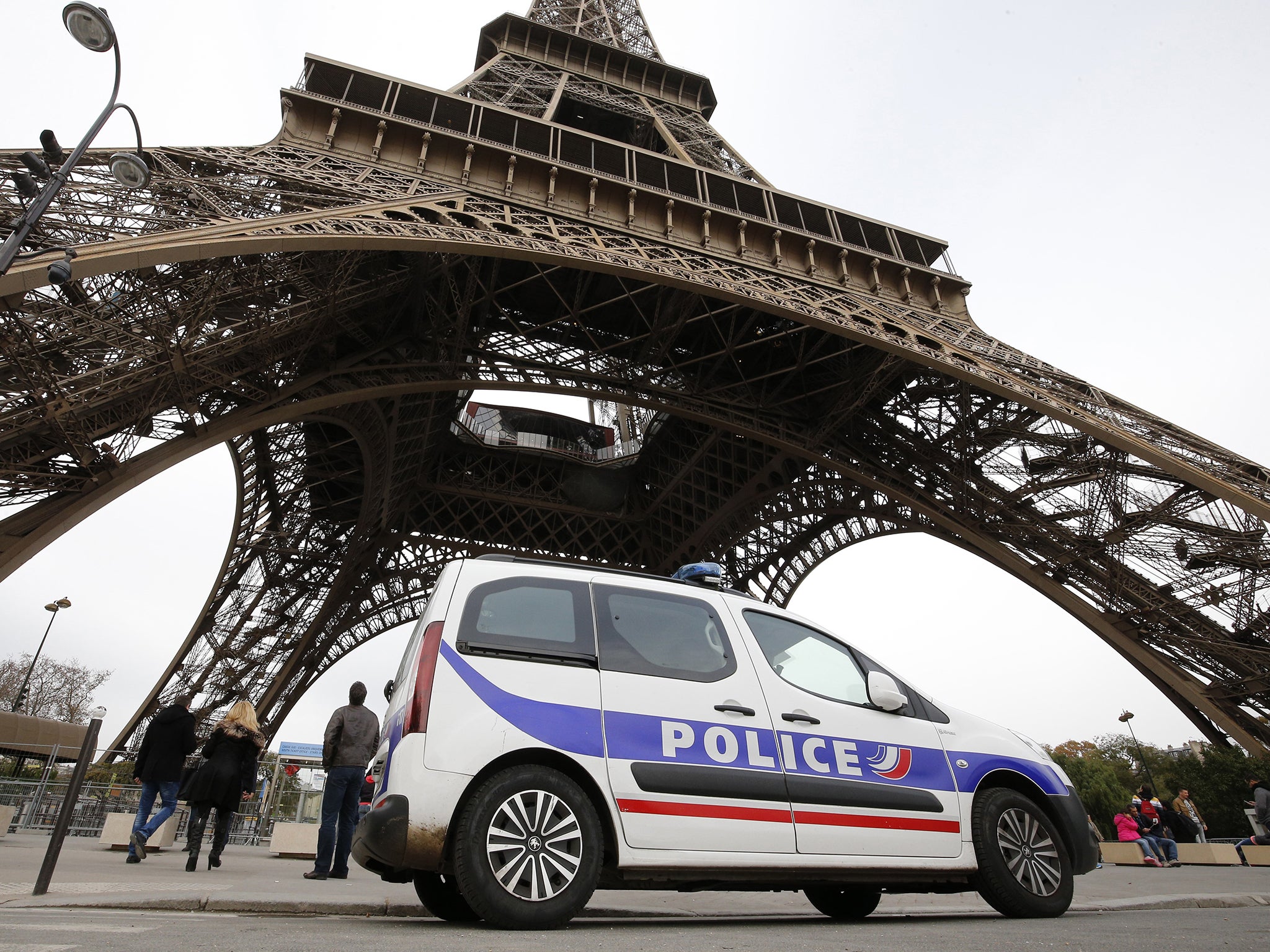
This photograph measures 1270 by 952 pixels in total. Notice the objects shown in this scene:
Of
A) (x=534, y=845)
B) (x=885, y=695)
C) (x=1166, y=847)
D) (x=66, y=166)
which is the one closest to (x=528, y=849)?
(x=534, y=845)

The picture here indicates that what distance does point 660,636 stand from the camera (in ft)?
13.6

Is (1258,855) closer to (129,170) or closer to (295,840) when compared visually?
(295,840)

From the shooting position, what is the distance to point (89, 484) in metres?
11.0

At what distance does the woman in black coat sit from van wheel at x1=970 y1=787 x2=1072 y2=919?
20.2 feet

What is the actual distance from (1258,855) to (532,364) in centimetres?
1699

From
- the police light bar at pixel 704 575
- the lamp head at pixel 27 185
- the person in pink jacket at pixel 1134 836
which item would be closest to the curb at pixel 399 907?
the police light bar at pixel 704 575

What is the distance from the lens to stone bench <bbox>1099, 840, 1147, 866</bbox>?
45.3ft

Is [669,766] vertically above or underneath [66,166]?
underneath

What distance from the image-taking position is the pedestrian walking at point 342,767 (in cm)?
671

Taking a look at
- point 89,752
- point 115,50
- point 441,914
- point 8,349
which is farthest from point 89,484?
point 441,914

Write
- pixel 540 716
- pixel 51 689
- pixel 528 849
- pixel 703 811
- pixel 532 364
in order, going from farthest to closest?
1. pixel 51 689
2. pixel 532 364
3. pixel 703 811
4. pixel 540 716
5. pixel 528 849

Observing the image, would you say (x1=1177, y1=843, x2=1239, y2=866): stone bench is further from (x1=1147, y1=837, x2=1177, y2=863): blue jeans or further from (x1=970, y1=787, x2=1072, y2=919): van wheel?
(x1=970, y1=787, x2=1072, y2=919): van wheel

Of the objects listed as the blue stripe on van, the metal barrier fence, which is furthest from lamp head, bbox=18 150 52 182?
the metal barrier fence

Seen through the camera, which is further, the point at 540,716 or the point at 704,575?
the point at 704,575
